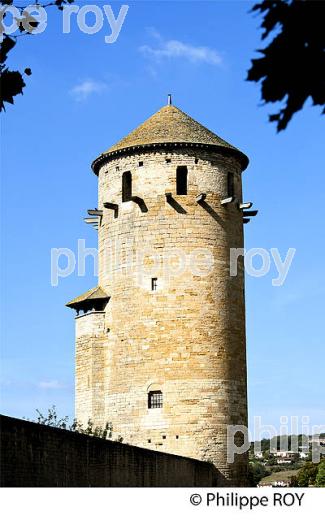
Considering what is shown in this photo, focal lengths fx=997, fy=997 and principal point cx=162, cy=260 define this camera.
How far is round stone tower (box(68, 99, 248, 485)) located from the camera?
24703 mm

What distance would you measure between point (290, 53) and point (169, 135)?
21682mm

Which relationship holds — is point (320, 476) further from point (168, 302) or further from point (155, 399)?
point (168, 302)

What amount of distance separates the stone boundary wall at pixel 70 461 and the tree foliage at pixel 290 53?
30.9 feet

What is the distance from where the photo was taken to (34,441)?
1437cm

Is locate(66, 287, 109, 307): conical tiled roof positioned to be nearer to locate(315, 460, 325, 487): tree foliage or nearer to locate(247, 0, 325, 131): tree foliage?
locate(247, 0, 325, 131): tree foliage

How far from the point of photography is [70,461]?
51.2 feet

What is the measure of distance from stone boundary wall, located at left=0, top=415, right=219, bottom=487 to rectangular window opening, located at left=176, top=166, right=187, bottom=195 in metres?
7.52

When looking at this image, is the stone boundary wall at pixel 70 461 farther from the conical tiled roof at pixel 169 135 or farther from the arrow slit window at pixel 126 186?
the conical tiled roof at pixel 169 135

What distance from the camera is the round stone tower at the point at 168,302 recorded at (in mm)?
24703

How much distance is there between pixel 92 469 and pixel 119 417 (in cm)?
862

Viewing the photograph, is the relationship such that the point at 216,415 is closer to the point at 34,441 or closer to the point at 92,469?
the point at 92,469

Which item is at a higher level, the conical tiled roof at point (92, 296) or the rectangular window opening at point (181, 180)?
the rectangular window opening at point (181, 180)

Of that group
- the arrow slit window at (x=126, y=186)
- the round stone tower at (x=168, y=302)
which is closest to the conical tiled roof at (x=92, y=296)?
the round stone tower at (x=168, y=302)

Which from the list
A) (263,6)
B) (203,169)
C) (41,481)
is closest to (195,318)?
(203,169)
